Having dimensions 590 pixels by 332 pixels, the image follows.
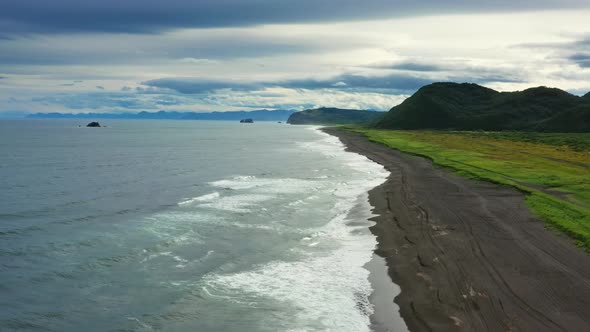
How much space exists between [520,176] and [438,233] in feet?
101

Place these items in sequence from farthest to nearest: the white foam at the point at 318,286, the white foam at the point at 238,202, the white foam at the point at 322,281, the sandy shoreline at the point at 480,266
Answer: the white foam at the point at 238,202, the white foam at the point at 322,281, the white foam at the point at 318,286, the sandy shoreline at the point at 480,266

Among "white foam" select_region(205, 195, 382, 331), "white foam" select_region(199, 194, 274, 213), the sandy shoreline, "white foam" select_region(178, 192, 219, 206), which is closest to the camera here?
the sandy shoreline

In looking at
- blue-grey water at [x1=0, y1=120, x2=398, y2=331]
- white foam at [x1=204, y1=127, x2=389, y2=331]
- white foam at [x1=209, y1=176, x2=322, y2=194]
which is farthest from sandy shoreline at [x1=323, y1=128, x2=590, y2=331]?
white foam at [x1=209, y1=176, x2=322, y2=194]

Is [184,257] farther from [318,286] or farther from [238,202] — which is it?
[238,202]

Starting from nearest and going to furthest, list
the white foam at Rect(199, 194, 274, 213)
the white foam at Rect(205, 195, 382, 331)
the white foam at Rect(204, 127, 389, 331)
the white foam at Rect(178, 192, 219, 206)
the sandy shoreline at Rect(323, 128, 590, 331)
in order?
the sandy shoreline at Rect(323, 128, 590, 331)
the white foam at Rect(205, 195, 382, 331)
the white foam at Rect(204, 127, 389, 331)
the white foam at Rect(199, 194, 274, 213)
the white foam at Rect(178, 192, 219, 206)

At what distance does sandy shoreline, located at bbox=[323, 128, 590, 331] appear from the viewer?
57.4 feet

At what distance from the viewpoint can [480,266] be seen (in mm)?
23391

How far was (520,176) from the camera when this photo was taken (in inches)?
2173

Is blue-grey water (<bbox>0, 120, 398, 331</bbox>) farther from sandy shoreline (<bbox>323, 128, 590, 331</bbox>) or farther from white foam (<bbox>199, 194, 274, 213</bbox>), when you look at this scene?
sandy shoreline (<bbox>323, 128, 590, 331</bbox>)

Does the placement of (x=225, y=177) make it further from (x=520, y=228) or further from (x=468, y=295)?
(x=468, y=295)

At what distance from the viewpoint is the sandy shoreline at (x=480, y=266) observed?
1748 cm

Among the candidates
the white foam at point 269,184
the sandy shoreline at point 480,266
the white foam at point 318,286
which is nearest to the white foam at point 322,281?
the white foam at point 318,286

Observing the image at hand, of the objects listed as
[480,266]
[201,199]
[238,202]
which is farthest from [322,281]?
[201,199]

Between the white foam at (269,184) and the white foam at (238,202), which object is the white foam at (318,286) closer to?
the white foam at (238,202)
